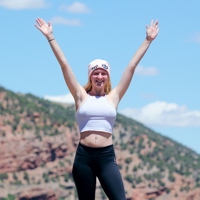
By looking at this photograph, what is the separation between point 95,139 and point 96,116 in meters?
0.20

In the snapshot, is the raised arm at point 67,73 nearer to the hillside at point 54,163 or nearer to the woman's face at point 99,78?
the woman's face at point 99,78

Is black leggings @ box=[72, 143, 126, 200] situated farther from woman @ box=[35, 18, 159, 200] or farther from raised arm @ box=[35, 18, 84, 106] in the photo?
raised arm @ box=[35, 18, 84, 106]

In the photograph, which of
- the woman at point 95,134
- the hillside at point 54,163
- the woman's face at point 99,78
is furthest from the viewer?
the hillside at point 54,163

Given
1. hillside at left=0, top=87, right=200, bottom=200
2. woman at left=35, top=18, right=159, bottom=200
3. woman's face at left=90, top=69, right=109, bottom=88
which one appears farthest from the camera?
hillside at left=0, top=87, right=200, bottom=200

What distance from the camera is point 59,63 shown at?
6.90m

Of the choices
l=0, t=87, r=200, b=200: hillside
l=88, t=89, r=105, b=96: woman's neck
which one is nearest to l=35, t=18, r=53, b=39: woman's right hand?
l=88, t=89, r=105, b=96: woman's neck

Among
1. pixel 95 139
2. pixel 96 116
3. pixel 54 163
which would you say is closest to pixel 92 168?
pixel 95 139

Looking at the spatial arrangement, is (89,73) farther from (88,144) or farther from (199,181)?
(199,181)

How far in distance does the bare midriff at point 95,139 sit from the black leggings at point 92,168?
4 centimetres

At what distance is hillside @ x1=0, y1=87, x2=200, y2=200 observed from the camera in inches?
2491

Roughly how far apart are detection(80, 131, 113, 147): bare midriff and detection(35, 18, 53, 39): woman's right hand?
97 cm

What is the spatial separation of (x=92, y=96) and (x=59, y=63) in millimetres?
424

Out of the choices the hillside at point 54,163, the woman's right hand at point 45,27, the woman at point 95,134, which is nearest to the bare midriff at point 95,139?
the woman at point 95,134

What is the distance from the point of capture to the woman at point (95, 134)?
21.9 feet
